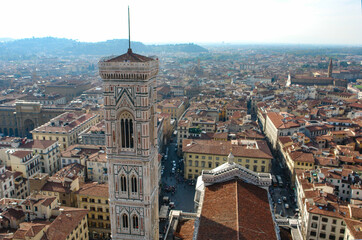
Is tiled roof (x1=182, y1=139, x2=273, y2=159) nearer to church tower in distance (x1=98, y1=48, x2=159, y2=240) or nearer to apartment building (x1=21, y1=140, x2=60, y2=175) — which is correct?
apartment building (x1=21, y1=140, x2=60, y2=175)

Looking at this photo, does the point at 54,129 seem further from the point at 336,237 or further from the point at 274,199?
the point at 336,237

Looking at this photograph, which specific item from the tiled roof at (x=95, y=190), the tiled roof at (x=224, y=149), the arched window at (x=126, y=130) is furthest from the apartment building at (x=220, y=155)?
the arched window at (x=126, y=130)

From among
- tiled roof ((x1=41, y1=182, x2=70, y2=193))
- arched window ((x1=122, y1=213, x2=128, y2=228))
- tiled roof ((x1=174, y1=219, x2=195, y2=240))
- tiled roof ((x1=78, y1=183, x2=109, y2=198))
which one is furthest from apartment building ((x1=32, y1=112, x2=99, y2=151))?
arched window ((x1=122, y1=213, x2=128, y2=228))

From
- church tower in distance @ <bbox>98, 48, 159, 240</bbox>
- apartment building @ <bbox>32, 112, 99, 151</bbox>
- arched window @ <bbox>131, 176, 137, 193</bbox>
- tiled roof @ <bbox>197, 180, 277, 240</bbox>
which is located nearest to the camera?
tiled roof @ <bbox>197, 180, 277, 240</bbox>

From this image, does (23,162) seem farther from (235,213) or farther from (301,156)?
(301,156)

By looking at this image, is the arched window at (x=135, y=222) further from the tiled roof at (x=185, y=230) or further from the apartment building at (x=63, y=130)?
the apartment building at (x=63, y=130)
